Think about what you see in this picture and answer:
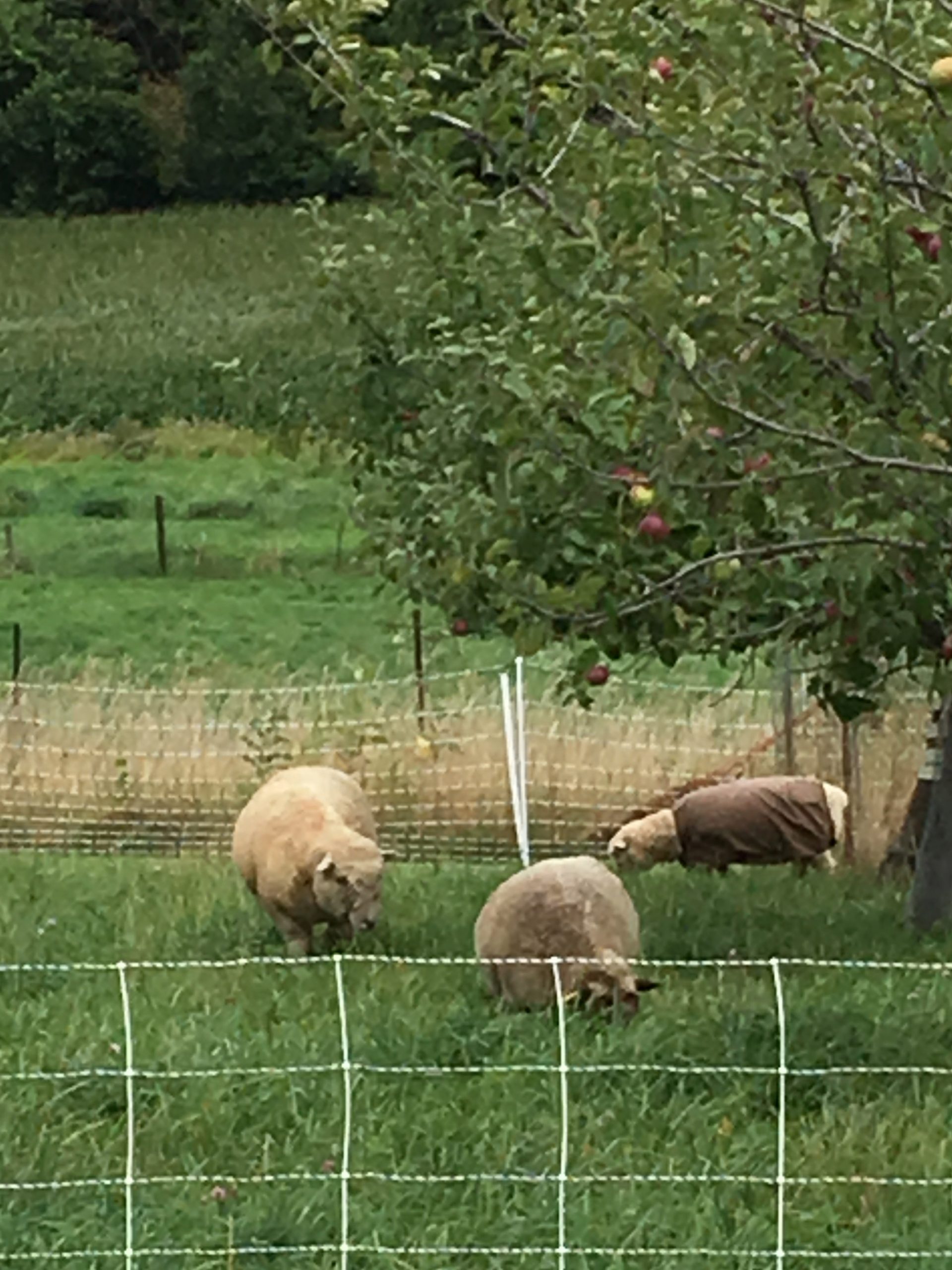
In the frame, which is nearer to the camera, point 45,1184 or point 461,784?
point 45,1184

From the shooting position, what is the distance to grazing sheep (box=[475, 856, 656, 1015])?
7727mm

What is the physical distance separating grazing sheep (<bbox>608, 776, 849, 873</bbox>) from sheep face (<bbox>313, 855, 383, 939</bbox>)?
2974 millimetres

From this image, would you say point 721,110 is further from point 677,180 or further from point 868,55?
point 868,55

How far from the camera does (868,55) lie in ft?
17.3

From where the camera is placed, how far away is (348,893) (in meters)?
9.00

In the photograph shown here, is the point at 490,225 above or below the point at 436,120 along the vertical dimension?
below

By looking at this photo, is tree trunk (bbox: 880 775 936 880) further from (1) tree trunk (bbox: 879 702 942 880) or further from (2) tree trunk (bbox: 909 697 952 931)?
(2) tree trunk (bbox: 909 697 952 931)

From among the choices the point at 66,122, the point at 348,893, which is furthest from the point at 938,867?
the point at 66,122

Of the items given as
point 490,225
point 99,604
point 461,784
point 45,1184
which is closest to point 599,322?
point 490,225

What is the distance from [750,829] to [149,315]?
32250 mm

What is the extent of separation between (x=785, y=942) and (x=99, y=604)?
14.2 metres

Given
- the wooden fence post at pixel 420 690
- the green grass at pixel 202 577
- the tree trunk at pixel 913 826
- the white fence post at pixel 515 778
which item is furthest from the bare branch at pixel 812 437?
the green grass at pixel 202 577

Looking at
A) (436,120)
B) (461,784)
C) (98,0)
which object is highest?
(98,0)

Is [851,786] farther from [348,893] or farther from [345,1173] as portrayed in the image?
[345,1173]
